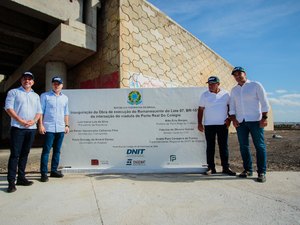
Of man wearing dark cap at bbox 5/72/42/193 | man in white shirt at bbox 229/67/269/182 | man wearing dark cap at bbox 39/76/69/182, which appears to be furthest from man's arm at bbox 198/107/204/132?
man wearing dark cap at bbox 5/72/42/193

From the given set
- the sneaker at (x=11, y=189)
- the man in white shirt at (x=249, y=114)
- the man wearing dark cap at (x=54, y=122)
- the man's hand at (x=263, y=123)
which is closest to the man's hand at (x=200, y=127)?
the man in white shirt at (x=249, y=114)

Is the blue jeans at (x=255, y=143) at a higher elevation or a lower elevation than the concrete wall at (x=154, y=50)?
lower

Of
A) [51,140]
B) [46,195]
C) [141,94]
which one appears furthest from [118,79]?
[46,195]

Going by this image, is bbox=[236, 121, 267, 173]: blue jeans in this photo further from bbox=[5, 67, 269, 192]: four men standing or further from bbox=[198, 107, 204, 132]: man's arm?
bbox=[198, 107, 204, 132]: man's arm

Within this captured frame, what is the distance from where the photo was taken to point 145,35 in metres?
6.49

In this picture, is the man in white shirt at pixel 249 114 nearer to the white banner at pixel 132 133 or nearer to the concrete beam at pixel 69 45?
the white banner at pixel 132 133

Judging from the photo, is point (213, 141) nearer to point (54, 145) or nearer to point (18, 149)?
point (54, 145)

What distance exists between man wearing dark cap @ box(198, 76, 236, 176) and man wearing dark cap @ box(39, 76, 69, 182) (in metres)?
1.98

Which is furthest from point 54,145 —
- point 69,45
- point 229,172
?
point 69,45

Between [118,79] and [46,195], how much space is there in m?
3.58

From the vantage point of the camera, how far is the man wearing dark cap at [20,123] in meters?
2.73

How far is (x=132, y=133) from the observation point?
3.49 m

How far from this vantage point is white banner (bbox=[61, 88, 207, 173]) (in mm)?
3479

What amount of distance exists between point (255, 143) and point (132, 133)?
5.67ft
